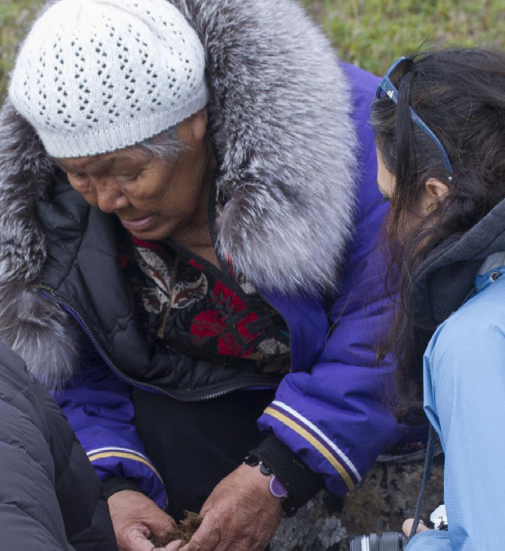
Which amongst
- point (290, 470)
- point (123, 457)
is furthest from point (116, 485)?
point (290, 470)

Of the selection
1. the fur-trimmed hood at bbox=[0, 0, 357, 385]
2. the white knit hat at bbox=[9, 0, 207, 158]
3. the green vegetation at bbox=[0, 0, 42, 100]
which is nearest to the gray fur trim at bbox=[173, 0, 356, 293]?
the fur-trimmed hood at bbox=[0, 0, 357, 385]

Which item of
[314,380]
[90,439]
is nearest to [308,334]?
[314,380]

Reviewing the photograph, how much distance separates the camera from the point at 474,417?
1.30 m

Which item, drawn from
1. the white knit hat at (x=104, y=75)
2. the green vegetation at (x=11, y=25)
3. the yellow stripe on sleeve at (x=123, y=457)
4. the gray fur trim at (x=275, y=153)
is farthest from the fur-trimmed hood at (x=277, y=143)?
the green vegetation at (x=11, y=25)

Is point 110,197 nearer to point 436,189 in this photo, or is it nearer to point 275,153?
point 275,153

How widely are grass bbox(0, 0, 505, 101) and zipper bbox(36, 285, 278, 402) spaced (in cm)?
213

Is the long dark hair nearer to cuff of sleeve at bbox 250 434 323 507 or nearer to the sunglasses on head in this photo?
the sunglasses on head

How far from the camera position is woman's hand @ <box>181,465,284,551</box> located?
7.35ft

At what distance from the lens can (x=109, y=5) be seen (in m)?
2.10

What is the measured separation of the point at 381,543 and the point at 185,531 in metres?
0.65

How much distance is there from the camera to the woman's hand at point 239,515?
7.35 feet

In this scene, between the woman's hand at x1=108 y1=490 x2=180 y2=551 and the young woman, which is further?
the woman's hand at x1=108 y1=490 x2=180 y2=551

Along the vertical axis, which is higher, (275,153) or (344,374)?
(275,153)

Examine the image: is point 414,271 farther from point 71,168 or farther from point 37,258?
point 37,258
